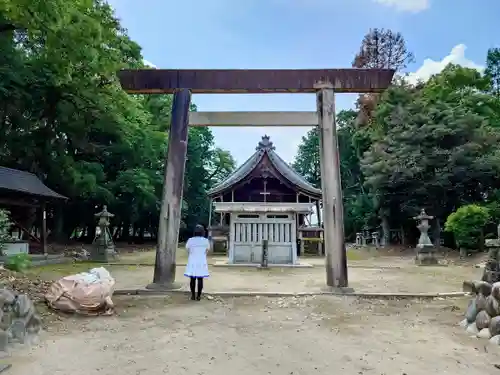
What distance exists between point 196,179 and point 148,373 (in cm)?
3273

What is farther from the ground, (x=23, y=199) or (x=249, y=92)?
(x=249, y=92)

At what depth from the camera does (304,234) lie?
2473cm

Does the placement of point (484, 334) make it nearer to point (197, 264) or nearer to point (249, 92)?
point (197, 264)

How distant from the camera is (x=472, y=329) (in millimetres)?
5340

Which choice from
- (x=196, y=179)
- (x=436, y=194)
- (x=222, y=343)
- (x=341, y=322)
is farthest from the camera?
(x=196, y=179)

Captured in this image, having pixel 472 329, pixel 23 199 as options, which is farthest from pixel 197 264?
pixel 23 199

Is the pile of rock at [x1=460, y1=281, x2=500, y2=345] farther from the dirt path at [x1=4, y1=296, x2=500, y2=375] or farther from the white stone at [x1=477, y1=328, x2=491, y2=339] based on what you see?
the dirt path at [x1=4, y1=296, x2=500, y2=375]

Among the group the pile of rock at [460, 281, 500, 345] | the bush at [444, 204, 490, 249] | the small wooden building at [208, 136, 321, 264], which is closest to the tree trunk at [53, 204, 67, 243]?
the small wooden building at [208, 136, 321, 264]

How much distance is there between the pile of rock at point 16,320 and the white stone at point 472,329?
5588 mm

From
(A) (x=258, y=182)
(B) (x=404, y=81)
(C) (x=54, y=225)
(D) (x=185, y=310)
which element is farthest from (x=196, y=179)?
(D) (x=185, y=310)

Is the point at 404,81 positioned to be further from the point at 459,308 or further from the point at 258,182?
the point at 459,308

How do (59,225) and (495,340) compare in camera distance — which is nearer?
(495,340)

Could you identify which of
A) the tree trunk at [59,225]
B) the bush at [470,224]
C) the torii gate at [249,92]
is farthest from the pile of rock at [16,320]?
the tree trunk at [59,225]

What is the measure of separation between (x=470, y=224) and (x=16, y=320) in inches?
682
